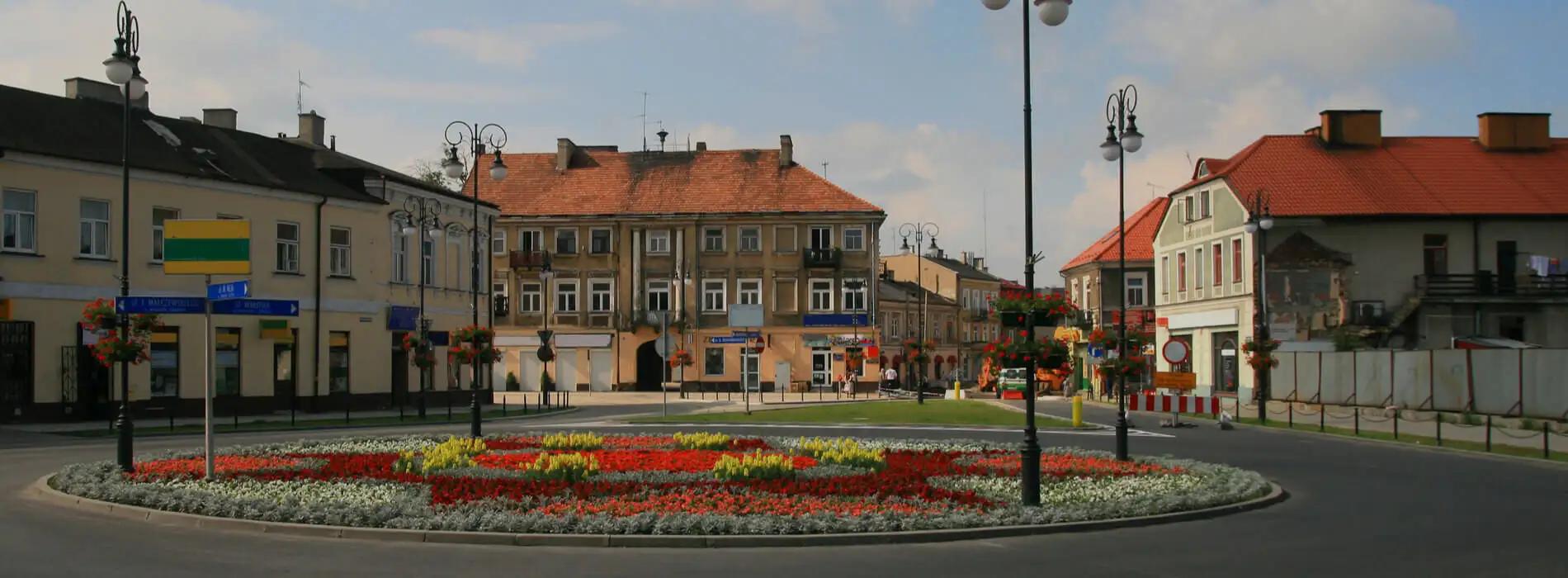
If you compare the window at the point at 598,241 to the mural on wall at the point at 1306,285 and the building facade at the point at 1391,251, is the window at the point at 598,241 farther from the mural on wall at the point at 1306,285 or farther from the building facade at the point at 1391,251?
the mural on wall at the point at 1306,285

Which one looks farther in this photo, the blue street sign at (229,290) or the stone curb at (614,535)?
the blue street sign at (229,290)

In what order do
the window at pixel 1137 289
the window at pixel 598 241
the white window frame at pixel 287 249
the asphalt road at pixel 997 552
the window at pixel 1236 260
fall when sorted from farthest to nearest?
the window at pixel 1137 289 < the window at pixel 598 241 < the window at pixel 1236 260 < the white window frame at pixel 287 249 < the asphalt road at pixel 997 552

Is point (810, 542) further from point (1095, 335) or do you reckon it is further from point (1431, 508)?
point (1095, 335)

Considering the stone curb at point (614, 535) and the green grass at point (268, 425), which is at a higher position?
the stone curb at point (614, 535)

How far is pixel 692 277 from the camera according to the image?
73188 millimetres

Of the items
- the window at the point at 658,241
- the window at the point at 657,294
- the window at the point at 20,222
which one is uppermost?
the window at the point at 658,241

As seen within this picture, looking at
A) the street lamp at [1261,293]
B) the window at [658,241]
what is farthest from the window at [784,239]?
the street lamp at [1261,293]

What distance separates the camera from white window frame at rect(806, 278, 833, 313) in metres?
72.5

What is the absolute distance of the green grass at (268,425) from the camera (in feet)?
105

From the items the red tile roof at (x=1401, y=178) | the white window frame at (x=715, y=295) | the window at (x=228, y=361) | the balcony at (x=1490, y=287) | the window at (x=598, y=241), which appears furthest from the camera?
the window at (x=598, y=241)

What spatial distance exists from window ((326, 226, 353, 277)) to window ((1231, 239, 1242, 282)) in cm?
3531

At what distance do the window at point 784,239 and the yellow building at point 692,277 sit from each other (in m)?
0.06

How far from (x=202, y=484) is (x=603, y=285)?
56.6 meters

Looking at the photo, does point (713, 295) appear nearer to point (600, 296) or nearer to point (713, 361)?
point (713, 361)
